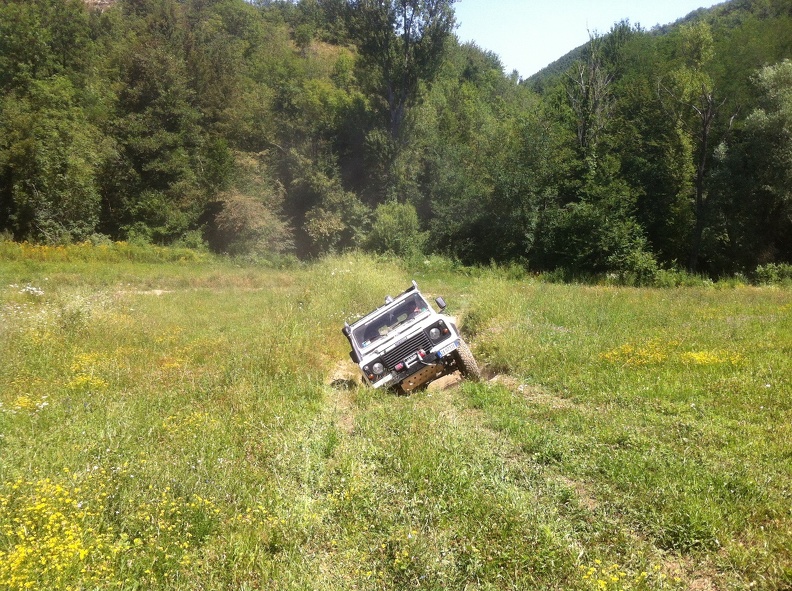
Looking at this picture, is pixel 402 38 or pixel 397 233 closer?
pixel 397 233

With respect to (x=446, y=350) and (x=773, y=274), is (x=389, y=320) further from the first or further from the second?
(x=773, y=274)

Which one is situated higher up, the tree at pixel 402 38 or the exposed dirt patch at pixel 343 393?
the tree at pixel 402 38

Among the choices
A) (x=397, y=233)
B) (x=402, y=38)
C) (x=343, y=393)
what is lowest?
(x=397, y=233)

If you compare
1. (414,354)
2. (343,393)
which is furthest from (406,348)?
(343,393)

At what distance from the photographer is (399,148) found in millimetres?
37031

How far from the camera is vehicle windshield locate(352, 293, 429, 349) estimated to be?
10.1 meters

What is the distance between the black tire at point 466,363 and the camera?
9.55 metres

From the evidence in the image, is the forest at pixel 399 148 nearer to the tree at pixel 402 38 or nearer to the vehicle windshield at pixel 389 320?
the tree at pixel 402 38

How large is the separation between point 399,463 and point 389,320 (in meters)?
4.45

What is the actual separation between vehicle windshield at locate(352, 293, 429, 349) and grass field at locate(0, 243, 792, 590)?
3.61 feet

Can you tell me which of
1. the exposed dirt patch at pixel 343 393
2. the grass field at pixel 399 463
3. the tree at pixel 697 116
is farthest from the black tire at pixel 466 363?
the tree at pixel 697 116

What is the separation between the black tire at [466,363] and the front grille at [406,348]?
649mm

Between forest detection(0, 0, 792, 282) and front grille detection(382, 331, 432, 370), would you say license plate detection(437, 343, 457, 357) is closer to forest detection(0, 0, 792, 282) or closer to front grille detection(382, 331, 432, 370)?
front grille detection(382, 331, 432, 370)

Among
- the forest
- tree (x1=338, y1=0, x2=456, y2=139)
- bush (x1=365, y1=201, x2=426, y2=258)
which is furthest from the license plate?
tree (x1=338, y1=0, x2=456, y2=139)
